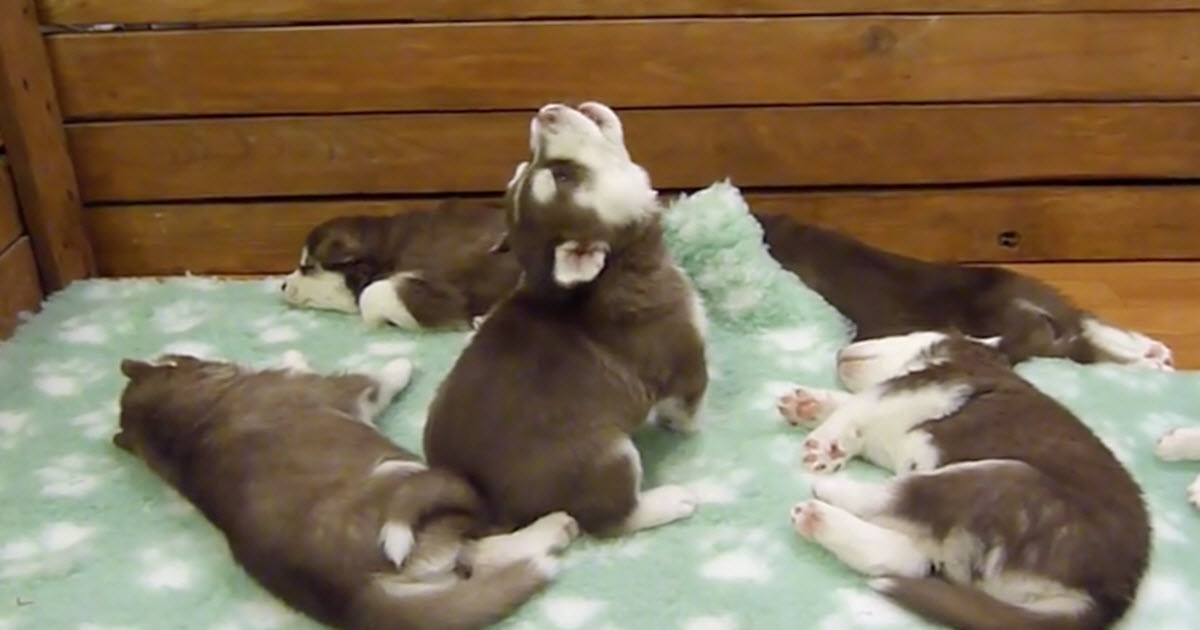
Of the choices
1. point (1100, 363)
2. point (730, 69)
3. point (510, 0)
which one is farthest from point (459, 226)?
point (1100, 363)

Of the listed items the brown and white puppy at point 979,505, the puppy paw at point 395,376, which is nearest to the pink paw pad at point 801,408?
the brown and white puppy at point 979,505

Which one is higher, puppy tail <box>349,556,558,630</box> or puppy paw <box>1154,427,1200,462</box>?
puppy tail <box>349,556,558,630</box>

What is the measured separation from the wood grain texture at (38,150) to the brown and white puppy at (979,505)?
→ 182 centimetres

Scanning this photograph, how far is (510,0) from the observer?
9.02ft

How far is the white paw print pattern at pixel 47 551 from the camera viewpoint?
6.10 feet

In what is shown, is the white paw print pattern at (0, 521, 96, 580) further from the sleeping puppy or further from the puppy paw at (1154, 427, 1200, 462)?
the puppy paw at (1154, 427, 1200, 462)

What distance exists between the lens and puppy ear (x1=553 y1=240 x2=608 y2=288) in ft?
5.96

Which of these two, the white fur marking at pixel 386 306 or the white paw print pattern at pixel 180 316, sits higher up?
the white fur marking at pixel 386 306

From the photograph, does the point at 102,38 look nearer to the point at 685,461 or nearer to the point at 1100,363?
the point at 685,461

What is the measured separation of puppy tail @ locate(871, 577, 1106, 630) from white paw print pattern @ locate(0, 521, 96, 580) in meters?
1.17

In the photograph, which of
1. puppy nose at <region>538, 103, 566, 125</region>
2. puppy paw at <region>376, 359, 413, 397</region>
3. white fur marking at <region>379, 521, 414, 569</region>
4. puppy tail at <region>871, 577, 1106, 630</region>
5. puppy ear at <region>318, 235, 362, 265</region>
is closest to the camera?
puppy tail at <region>871, 577, 1106, 630</region>

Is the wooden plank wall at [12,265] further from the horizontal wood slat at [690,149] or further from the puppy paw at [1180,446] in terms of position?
the puppy paw at [1180,446]

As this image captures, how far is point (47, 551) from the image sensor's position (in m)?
1.91

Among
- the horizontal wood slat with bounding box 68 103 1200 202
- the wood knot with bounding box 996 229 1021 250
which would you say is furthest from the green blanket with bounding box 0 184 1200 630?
the wood knot with bounding box 996 229 1021 250
